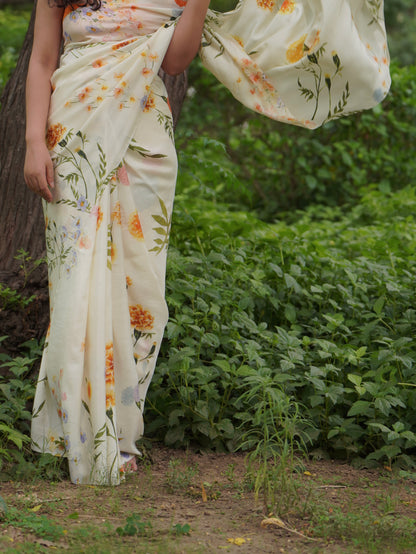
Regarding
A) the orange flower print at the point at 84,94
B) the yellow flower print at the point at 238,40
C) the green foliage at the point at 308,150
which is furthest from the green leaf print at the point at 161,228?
the green foliage at the point at 308,150

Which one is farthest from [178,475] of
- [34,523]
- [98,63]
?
[98,63]

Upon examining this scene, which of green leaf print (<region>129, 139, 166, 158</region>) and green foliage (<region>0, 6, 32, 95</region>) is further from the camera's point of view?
green foliage (<region>0, 6, 32, 95</region>)

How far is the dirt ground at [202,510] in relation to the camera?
2.23m

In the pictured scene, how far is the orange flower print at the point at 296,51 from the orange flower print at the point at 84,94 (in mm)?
785

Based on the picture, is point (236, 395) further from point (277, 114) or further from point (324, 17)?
point (324, 17)

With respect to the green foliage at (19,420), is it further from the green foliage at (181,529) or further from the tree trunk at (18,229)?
the green foliage at (181,529)

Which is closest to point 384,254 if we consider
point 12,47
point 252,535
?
point 252,535

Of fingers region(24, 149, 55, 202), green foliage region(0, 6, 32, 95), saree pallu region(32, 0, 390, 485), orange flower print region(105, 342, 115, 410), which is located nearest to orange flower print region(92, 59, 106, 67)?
saree pallu region(32, 0, 390, 485)

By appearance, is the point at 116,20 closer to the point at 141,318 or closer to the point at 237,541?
the point at 141,318

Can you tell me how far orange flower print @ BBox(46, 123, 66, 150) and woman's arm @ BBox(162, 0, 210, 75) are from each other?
0.46 meters

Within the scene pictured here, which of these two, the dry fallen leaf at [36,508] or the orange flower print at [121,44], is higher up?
the orange flower print at [121,44]

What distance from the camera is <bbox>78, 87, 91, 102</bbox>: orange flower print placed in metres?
2.66

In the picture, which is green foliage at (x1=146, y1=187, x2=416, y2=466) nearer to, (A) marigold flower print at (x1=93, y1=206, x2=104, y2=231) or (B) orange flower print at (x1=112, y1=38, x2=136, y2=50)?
(A) marigold flower print at (x1=93, y1=206, x2=104, y2=231)

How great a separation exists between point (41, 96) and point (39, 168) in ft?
0.90
